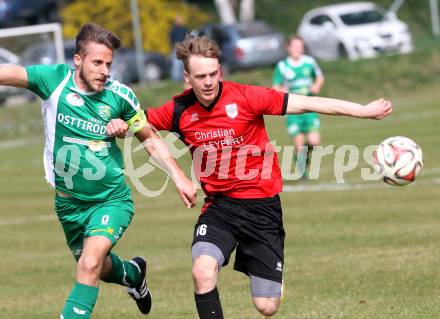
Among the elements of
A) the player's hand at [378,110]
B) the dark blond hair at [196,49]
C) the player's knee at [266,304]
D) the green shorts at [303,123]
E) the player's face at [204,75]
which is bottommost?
the player's knee at [266,304]

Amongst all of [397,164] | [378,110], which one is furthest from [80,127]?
[397,164]

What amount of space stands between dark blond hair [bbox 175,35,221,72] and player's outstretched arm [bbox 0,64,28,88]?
3.40 feet

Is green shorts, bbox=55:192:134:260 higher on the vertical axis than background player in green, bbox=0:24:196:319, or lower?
lower

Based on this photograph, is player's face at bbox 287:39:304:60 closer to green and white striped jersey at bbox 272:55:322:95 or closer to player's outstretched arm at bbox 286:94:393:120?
green and white striped jersey at bbox 272:55:322:95

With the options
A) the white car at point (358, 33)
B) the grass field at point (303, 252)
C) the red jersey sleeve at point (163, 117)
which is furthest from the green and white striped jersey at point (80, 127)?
the white car at point (358, 33)

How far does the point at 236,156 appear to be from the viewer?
7.33 m

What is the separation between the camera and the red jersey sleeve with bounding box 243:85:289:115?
7.22 m

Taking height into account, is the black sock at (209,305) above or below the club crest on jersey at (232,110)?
below

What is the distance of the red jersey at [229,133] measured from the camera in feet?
23.9

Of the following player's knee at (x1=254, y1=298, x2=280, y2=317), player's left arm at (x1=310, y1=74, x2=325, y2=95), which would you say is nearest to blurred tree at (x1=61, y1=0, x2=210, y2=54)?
player's left arm at (x1=310, y1=74, x2=325, y2=95)

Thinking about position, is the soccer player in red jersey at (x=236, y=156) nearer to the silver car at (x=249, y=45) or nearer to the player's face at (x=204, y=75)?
the player's face at (x=204, y=75)

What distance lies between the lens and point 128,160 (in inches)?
380

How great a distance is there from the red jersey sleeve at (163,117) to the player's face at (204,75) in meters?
0.29

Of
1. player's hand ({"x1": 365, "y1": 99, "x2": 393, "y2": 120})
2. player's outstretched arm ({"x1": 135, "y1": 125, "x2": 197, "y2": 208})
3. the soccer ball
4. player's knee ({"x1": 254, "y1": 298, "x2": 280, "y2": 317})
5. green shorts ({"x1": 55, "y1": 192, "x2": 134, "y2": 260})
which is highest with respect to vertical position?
player's hand ({"x1": 365, "y1": 99, "x2": 393, "y2": 120})
